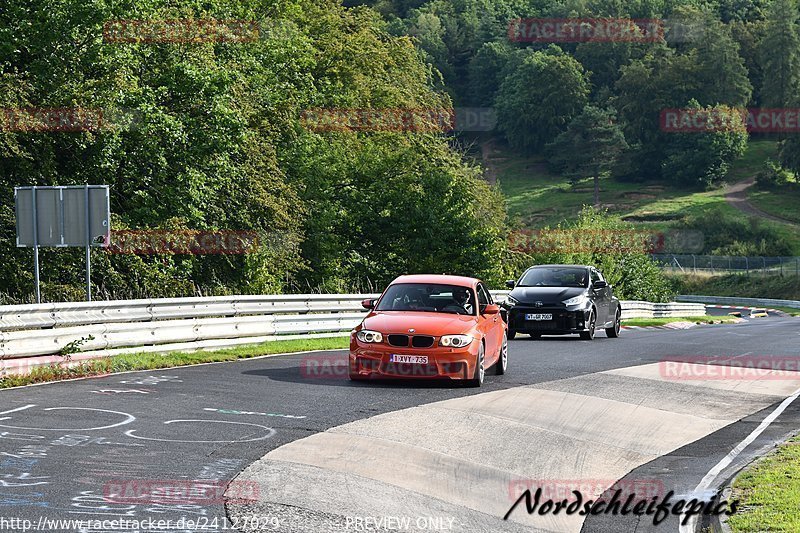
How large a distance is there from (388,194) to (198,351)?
81.9 ft

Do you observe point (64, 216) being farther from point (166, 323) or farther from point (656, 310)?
point (656, 310)

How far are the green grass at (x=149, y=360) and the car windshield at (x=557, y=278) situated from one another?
20.8ft

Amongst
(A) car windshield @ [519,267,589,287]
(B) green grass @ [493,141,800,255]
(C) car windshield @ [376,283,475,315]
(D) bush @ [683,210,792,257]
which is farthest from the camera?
(B) green grass @ [493,141,800,255]

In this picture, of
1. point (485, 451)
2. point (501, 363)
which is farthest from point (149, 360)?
point (485, 451)

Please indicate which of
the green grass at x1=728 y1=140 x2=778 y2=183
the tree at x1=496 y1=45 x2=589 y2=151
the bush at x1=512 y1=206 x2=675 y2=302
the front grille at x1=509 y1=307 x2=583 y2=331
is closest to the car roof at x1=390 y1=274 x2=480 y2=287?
the front grille at x1=509 y1=307 x2=583 y2=331

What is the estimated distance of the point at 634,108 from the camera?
6309 inches

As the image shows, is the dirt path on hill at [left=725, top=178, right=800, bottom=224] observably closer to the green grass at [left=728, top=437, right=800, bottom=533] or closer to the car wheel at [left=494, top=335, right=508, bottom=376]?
the car wheel at [left=494, top=335, right=508, bottom=376]

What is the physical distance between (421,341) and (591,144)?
139 m

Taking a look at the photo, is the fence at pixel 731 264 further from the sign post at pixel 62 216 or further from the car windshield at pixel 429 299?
the sign post at pixel 62 216

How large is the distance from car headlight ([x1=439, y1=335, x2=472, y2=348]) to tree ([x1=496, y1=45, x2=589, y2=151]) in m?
153

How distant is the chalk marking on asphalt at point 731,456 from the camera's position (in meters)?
8.12

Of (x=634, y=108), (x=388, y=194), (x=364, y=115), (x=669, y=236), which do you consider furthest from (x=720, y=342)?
(x=634, y=108)

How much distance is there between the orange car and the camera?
14867mm

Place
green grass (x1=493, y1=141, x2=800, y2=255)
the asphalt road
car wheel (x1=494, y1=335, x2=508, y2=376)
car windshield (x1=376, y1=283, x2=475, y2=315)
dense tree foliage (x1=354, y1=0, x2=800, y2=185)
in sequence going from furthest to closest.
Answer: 1. dense tree foliage (x1=354, y1=0, x2=800, y2=185)
2. green grass (x1=493, y1=141, x2=800, y2=255)
3. car wheel (x1=494, y1=335, x2=508, y2=376)
4. car windshield (x1=376, y1=283, x2=475, y2=315)
5. the asphalt road
